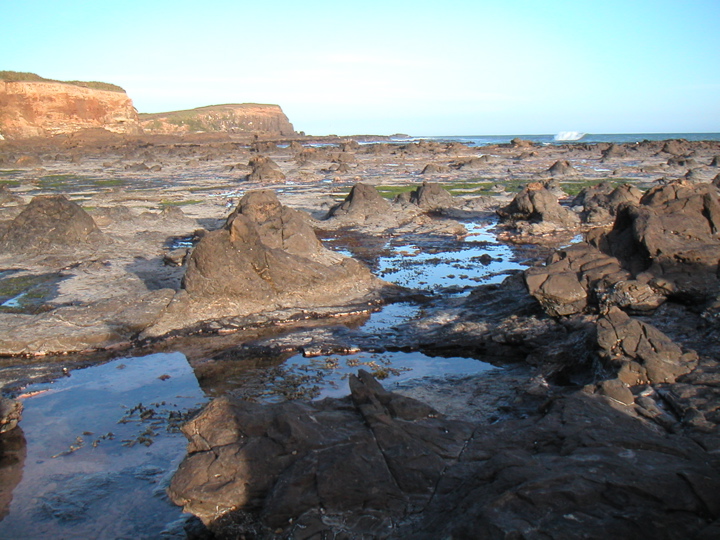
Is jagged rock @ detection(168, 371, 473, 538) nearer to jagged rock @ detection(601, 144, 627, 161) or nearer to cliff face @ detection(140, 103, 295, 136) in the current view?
jagged rock @ detection(601, 144, 627, 161)

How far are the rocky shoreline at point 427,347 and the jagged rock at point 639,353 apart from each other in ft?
0.06

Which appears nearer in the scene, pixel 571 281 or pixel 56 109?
pixel 571 281

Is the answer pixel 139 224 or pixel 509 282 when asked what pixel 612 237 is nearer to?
pixel 509 282

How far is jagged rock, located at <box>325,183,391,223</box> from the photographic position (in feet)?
72.6

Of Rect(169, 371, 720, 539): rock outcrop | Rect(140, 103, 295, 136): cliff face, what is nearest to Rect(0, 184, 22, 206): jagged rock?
Rect(169, 371, 720, 539): rock outcrop

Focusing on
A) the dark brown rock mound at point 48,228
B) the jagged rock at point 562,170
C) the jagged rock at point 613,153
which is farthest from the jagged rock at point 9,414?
the jagged rock at point 613,153

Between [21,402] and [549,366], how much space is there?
652cm

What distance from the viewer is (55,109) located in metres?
75.6

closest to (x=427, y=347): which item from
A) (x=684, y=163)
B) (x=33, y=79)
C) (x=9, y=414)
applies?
(x=9, y=414)

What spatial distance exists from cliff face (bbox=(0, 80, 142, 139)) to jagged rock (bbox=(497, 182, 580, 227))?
220 feet

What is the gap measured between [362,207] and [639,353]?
53.8ft

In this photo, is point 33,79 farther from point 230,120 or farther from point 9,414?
point 9,414

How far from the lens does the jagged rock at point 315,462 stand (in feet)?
14.9

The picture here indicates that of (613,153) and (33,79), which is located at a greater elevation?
(33,79)
